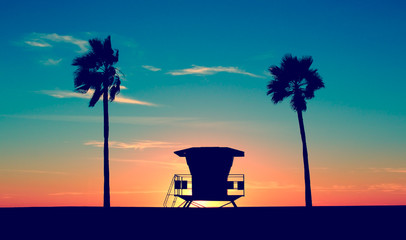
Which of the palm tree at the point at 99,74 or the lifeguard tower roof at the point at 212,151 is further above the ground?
the palm tree at the point at 99,74

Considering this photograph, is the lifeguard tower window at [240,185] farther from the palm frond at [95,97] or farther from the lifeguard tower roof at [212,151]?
the palm frond at [95,97]

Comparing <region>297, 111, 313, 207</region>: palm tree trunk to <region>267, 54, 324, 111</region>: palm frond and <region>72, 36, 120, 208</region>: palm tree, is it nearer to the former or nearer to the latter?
<region>267, 54, 324, 111</region>: palm frond

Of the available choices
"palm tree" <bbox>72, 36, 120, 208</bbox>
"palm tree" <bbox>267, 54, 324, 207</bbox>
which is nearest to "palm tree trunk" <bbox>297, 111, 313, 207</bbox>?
"palm tree" <bbox>267, 54, 324, 207</bbox>

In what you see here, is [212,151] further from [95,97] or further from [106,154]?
[95,97]
